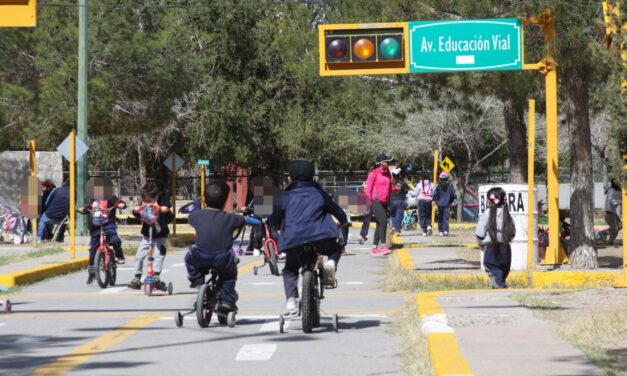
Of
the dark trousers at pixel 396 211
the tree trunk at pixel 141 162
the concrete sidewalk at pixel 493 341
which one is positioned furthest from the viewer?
the tree trunk at pixel 141 162

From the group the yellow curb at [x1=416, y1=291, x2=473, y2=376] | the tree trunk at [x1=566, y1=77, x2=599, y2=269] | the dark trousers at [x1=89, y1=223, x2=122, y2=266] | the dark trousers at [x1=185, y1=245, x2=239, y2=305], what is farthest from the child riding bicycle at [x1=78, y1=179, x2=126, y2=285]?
the yellow curb at [x1=416, y1=291, x2=473, y2=376]

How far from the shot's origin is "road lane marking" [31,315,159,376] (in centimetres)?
998

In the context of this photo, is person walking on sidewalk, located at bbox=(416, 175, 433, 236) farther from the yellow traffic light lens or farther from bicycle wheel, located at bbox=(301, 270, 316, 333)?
bicycle wheel, located at bbox=(301, 270, 316, 333)

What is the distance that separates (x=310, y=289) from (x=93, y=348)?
196 cm

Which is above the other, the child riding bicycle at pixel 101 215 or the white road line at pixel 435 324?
the child riding bicycle at pixel 101 215

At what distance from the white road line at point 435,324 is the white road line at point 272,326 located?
5.50 feet

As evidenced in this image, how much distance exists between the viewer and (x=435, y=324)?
1091 centimetres

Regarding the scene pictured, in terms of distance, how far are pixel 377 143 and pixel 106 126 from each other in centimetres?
2176

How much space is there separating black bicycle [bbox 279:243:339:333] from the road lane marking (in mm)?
1531

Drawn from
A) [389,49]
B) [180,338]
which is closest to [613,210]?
[389,49]

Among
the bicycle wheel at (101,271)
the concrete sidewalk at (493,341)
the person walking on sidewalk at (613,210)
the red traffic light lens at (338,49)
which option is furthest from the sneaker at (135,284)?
the person walking on sidewalk at (613,210)

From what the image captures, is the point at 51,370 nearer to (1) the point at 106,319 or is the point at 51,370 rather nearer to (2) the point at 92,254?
(1) the point at 106,319

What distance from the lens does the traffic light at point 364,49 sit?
18.9 meters

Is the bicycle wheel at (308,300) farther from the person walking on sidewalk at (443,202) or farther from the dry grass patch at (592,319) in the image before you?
the person walking on sidewalk at (443,202)
